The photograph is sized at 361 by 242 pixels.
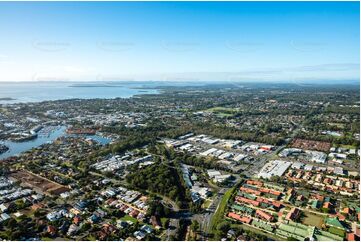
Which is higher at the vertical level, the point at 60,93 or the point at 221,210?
the point at 60,93

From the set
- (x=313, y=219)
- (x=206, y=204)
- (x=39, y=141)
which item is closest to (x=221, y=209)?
(x=206, y=204)

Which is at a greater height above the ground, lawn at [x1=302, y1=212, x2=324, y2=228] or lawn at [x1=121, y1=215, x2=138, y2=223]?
lawn at [x1=302, y1=212, x2=324, y2=228]

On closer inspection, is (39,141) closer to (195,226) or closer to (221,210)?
(221,210)

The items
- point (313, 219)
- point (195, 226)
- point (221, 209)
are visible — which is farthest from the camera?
point (221, 209)

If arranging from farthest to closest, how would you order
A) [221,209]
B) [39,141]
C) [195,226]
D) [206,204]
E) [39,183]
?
[39,141], [39,183], [206,204], [221,209], [195,226]

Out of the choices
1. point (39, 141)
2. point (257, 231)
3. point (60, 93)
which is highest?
point (60, 93)

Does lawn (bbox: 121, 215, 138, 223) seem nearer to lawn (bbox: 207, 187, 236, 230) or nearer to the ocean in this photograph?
lawn (bbox: 207, 187, 236, 230)

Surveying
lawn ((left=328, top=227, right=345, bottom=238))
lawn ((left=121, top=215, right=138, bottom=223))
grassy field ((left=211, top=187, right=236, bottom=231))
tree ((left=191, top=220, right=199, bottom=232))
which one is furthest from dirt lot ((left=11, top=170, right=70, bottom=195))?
lawn ((left=328, top=227, right=345, bottom=238))
